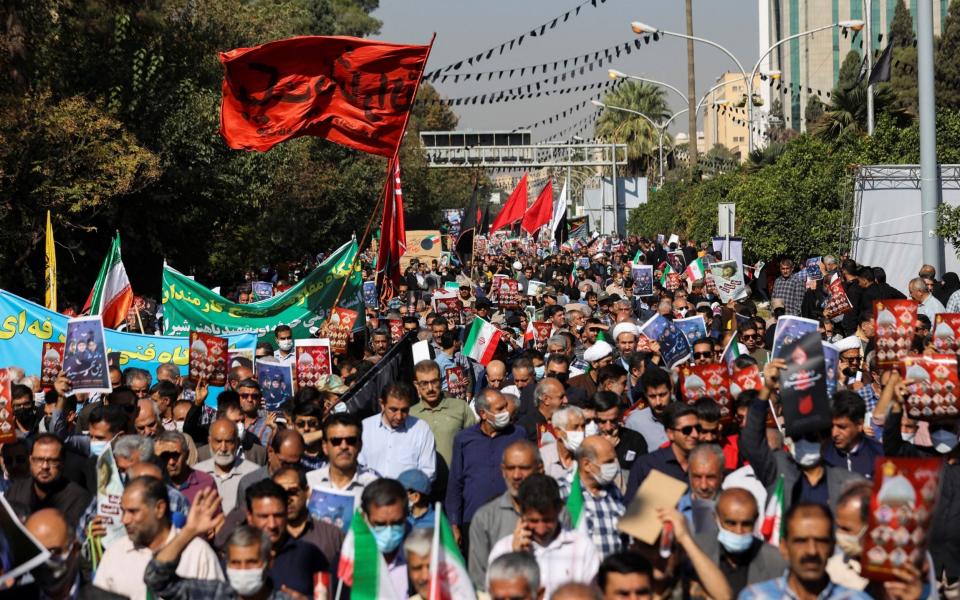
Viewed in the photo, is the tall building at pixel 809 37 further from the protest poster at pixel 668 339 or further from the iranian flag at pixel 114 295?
the protest poster at pixel 668 339

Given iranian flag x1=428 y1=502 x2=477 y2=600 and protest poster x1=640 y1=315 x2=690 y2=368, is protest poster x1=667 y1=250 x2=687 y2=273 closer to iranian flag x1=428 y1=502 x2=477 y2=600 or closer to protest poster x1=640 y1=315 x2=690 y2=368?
protest poster x1=640 y1=315 x2=690 y2=368

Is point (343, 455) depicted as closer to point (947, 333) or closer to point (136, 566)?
point (136, 566)

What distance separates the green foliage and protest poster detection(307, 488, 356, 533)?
15800 mm

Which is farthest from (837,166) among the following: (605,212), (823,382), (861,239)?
(605,212)

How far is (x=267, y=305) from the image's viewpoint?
15258 mm

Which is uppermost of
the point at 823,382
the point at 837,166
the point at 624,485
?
the point at 837,166

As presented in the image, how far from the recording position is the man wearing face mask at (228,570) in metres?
5.52

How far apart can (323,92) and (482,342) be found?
420 cm

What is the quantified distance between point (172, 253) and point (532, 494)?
22.8m

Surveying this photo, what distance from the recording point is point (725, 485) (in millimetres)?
6828

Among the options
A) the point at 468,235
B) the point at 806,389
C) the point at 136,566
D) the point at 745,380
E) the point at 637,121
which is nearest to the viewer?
the point at 136,566

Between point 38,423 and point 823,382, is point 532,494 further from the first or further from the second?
point 38,423

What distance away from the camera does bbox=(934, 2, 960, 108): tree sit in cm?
6681

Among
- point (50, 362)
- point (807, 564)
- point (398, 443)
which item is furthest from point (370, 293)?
point (807, 564)
